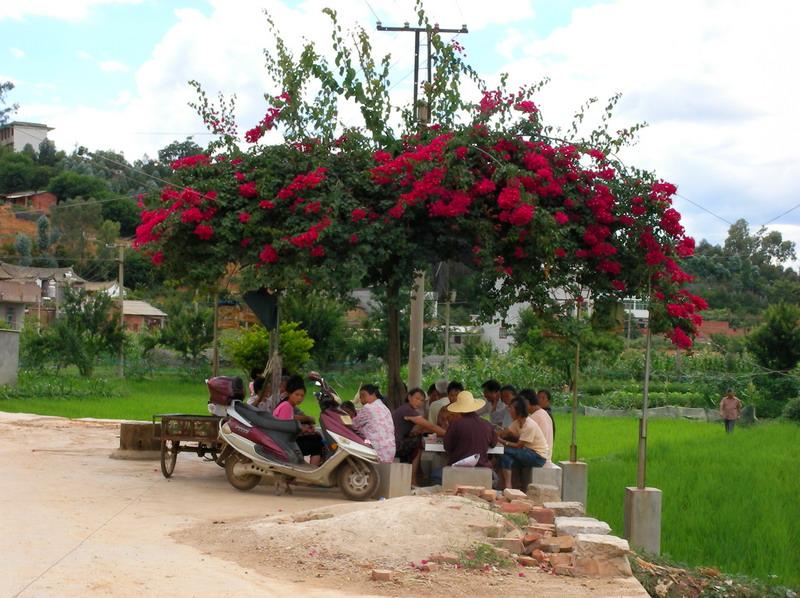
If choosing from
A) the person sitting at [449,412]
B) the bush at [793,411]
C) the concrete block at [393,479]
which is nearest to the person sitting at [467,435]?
the person sitting at [449,412]

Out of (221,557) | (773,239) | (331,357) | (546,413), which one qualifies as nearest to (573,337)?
(546,413)

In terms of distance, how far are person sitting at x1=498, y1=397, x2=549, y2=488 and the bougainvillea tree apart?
1374 millimetres

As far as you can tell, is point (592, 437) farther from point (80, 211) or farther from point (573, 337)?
point (80, 211)

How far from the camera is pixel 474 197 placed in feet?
46.6

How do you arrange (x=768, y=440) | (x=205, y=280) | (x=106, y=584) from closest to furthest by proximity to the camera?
(x=106, y=584) → (x=205, y=280) → (x=768, y=440)

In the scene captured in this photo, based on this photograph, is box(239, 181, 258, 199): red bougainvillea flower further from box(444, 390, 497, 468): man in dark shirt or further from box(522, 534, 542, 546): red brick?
box(522, 534, 542, 546): red brick

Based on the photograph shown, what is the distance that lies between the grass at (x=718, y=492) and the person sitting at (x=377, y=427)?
9.15 feet

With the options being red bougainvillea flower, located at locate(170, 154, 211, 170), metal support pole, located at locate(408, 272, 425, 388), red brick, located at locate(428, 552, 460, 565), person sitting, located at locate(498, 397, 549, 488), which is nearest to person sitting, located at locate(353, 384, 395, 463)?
person sitting, located at locate(498, 397, 549, 488)

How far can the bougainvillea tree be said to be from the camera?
13906 mm

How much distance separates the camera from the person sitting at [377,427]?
13.0 m

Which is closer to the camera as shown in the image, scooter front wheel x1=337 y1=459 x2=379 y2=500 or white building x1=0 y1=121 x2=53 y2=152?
scooter front wheel x1=337 y1=459 x2=379 y2=500

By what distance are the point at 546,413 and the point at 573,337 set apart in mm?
1639

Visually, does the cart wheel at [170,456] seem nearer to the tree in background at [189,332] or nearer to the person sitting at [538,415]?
the person sitting at [538,415]

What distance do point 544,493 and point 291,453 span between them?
3.03 meters
